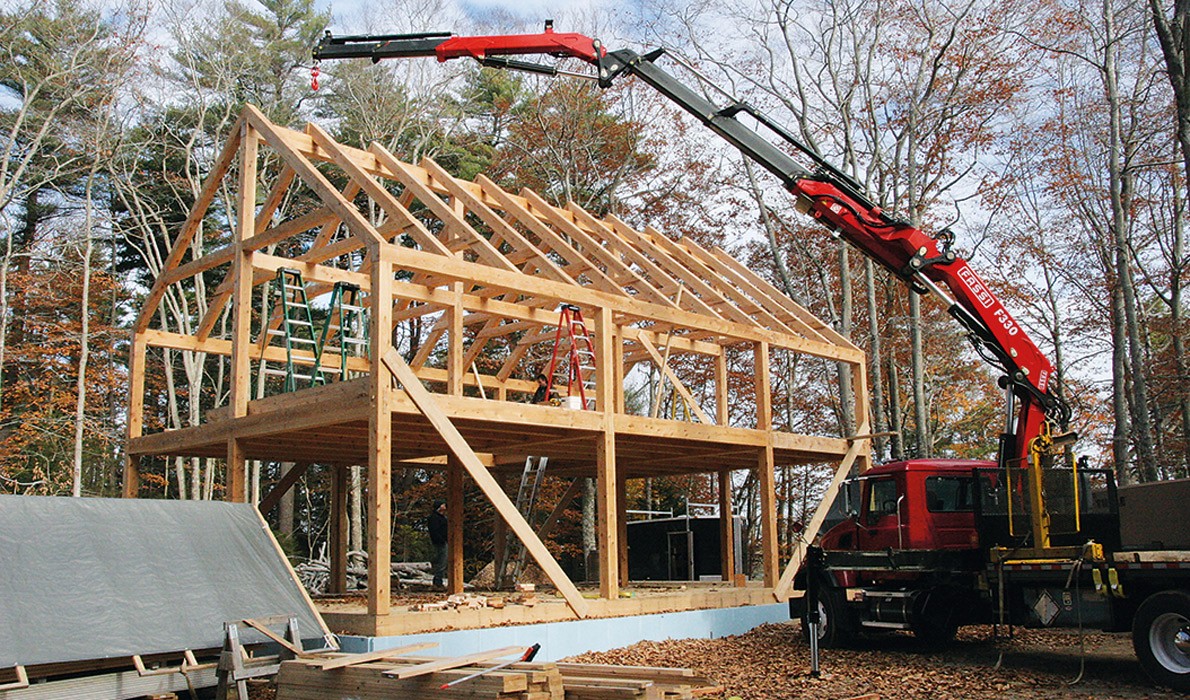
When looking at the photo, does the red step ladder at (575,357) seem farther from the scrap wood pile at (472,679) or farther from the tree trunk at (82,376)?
the tree trunk at (82,376)

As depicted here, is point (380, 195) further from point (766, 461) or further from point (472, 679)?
point (766, 461)

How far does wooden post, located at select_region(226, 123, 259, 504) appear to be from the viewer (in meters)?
12.3

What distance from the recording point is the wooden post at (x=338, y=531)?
52.2 ft

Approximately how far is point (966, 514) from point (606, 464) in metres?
4.40

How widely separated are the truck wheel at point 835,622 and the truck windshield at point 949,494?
158 centimetres

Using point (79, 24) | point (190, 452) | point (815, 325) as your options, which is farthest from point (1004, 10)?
point (79, 24)

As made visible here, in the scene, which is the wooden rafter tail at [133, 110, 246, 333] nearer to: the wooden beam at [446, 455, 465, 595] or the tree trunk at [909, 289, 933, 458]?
the wooden beam at [446, 455, 465, 595]

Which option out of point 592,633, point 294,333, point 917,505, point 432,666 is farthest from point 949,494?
point 294,333

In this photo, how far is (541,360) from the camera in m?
24.9

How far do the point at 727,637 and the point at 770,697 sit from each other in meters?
4.81

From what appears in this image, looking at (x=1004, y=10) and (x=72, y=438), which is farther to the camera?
(x=72, y=438)

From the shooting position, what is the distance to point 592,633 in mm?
11430

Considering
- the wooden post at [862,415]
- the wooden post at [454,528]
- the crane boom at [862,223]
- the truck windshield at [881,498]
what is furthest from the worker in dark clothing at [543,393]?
the wooden post at [862,415]

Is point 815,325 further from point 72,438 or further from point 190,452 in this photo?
point 72,438
